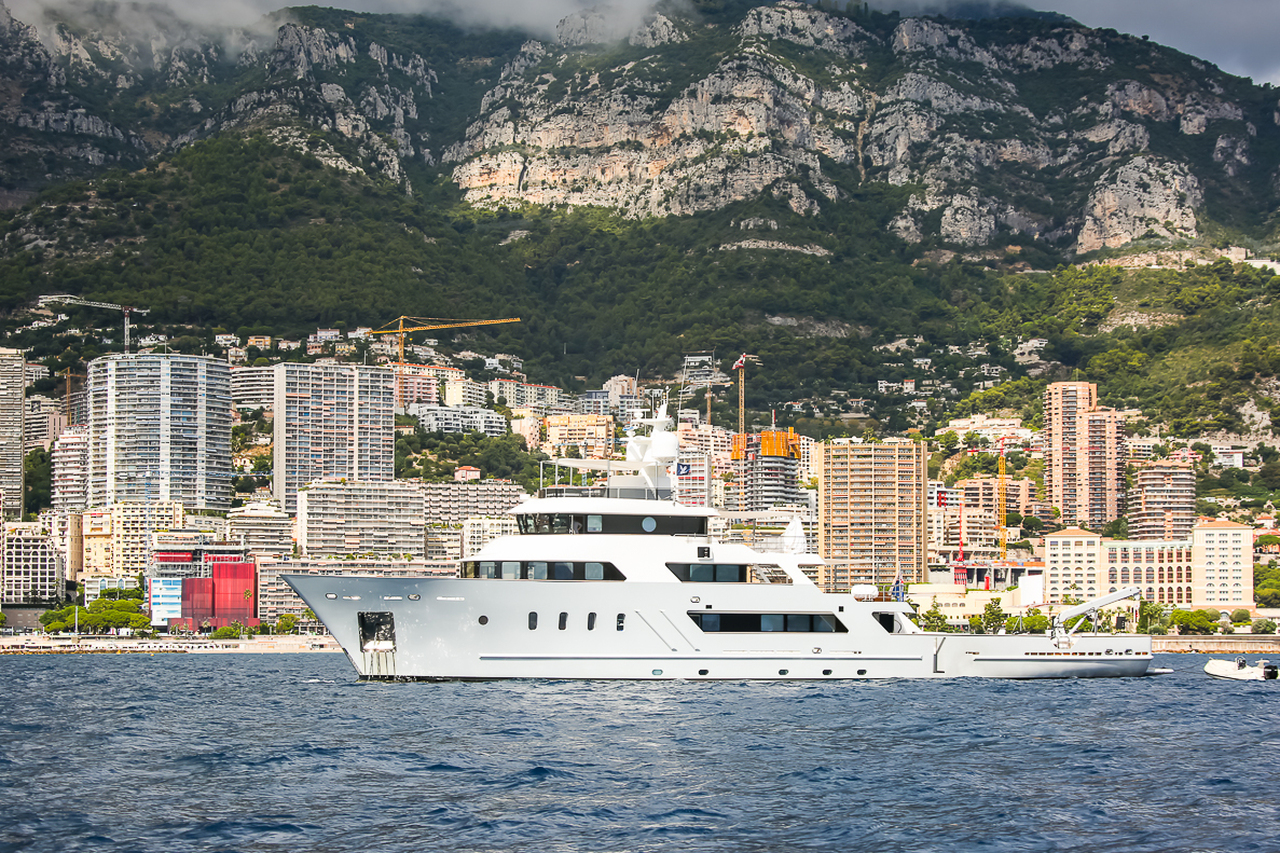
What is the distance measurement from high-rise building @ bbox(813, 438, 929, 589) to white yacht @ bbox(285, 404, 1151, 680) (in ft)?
284

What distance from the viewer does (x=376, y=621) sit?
4222 centimetres

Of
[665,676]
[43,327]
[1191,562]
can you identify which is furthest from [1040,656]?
[43,327]

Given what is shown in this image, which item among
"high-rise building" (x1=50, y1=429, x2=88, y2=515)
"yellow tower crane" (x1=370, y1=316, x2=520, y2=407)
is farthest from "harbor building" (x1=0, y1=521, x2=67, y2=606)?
"yellow tower crane" (x1=370, y1=316, x2=520, y2=407)

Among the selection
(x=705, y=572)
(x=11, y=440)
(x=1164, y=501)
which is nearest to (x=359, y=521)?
(x=11, y=440)

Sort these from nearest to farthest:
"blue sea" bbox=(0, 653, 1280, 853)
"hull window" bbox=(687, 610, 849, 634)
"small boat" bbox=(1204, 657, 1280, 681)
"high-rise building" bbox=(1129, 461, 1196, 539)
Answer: "blue sea" bbox=(0, 653, 1280, 853), "hull window" bbox=(687, 610, 849, 634), "small boat" bbox=(1204, 657, 1280, 681), "high-rise building" bbox=(1129, 461, 1196, 539)

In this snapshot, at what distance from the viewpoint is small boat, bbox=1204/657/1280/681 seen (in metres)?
56.8

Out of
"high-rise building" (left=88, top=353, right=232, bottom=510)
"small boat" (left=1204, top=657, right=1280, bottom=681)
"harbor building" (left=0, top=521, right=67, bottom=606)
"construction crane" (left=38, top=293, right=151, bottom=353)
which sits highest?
"construction crane" (left=38, top=293, right=151, bottom=353)

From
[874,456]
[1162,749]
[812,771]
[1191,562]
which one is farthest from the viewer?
[874,456]

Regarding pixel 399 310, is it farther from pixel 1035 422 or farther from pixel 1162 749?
pixel 1162 749

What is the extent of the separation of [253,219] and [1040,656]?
156537 millimetres

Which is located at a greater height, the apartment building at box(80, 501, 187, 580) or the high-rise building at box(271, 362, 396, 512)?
the high-rise building at box(271, 362, 396, 512)

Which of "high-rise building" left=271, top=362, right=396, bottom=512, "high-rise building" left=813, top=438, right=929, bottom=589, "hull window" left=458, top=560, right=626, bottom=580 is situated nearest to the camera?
"hull window" left=458, top=560, right=626, bottom=580

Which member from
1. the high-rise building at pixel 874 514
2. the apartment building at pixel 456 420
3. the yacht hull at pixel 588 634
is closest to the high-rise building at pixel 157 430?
the apartment building at pixel 456 420

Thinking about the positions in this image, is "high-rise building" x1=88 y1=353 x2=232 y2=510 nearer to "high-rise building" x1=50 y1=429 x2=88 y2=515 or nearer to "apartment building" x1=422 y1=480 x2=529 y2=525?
"high-rise building" x1=50 y1=429 x2=88 y2=515
